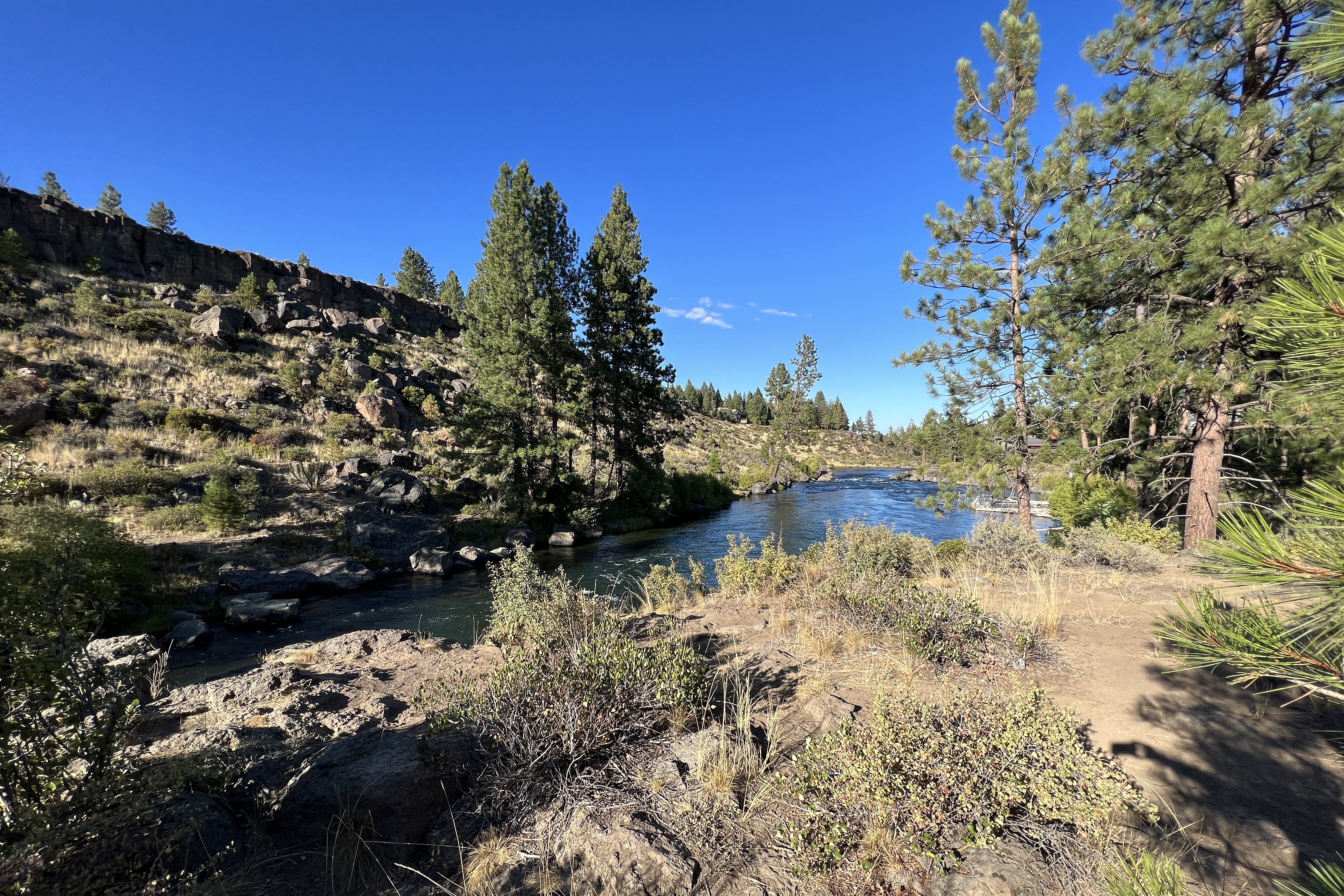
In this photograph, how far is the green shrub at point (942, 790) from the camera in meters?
2.48

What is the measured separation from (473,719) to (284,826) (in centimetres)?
121

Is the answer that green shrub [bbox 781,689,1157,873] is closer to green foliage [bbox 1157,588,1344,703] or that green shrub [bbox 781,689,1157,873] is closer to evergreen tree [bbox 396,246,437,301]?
green foliage [bbox 1157,588,1344,703]

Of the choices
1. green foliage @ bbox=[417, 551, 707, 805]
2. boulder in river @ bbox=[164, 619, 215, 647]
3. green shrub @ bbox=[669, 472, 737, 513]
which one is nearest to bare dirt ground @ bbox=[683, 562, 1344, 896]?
green foliage @ bbox=[417, 551, 707, 805]

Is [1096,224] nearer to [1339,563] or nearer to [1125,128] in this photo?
[1125,128]

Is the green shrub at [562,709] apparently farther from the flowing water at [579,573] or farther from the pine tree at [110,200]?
the pine tree at [110,200]

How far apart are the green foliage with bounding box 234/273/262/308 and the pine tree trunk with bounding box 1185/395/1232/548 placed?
153 feet

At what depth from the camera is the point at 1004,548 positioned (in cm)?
935

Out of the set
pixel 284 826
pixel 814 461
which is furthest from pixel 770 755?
pixel 814 461

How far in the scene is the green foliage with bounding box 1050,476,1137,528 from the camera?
486 inches

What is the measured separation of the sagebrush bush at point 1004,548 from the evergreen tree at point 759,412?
7349cm

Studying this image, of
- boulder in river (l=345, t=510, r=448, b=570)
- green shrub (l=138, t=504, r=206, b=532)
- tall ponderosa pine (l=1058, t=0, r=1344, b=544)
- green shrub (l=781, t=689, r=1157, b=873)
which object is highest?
tall ponderosa pine (l=1058, t=0, r=1344, b=544)

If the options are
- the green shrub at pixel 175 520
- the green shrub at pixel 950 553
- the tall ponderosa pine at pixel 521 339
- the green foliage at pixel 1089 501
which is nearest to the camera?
the green shrub at pixel 950 553

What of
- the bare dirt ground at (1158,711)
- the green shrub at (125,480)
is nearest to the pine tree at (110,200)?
the green shrub at (125,480)

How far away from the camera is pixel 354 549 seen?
14.1m
